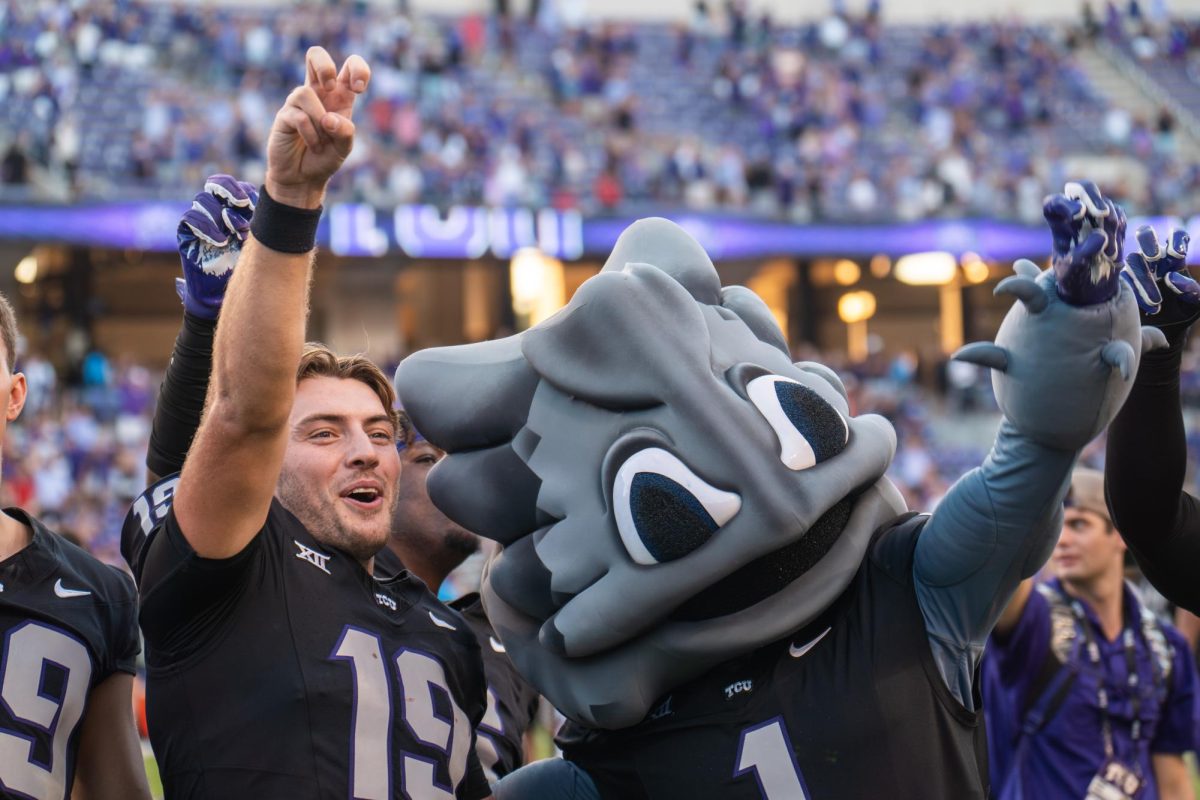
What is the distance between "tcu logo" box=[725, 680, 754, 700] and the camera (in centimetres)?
243

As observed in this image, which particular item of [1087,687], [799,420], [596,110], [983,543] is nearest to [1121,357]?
[983,543]

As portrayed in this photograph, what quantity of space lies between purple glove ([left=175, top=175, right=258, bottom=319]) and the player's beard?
14.3 inches

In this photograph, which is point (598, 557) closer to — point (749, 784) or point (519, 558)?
point (519, 558)

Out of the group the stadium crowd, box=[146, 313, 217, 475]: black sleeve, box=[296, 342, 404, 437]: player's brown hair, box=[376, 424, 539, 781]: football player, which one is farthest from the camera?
the stadium crowd

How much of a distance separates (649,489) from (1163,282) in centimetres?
98

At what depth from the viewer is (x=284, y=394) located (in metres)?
2.28

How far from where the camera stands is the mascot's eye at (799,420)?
2.35 meters

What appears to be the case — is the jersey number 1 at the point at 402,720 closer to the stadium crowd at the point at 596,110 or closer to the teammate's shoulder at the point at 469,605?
the teammate's shoulder at the point at 469,605

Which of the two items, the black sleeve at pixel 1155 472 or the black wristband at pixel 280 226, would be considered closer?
the black wristband at pixel 280 226

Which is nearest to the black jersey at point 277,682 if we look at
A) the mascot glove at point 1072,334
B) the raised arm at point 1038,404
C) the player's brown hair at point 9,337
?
the player's brown hair at point 9,337

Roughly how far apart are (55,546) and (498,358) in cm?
90

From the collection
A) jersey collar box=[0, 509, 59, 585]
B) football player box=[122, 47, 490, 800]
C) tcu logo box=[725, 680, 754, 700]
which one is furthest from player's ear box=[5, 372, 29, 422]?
tcu logo box=[725, 680, 754, 700]

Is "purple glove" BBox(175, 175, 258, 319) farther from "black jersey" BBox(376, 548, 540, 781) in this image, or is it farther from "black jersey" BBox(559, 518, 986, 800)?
"black jersey" BBox(559, 518, 986, 800)

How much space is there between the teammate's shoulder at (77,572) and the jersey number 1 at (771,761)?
1.22m
